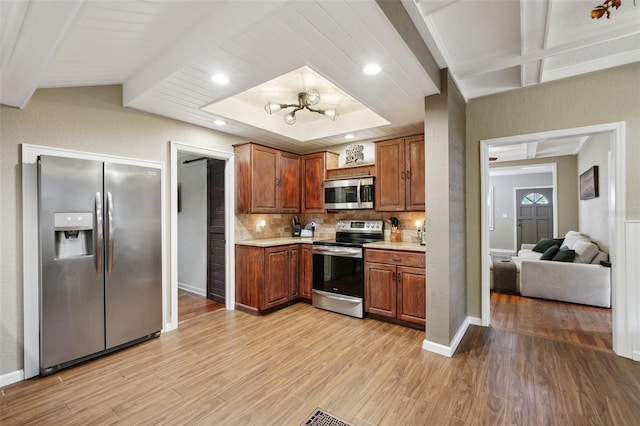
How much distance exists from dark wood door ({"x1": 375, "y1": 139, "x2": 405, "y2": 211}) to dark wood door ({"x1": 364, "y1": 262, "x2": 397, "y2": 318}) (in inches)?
33.3

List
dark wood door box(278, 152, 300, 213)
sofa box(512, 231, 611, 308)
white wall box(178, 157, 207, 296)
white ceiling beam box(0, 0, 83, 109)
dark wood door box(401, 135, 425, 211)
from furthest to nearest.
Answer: white wall box(178, 157, 207, 296) < dark wood door box(278, 152, 300, 213) < sofa box(512, 231, 611, 308) < dark wood door box(401, 135, 425, 211) < white ceiling beam box(0, 0, 83, 109)

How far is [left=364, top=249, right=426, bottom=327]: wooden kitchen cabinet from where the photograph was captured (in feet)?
10.6

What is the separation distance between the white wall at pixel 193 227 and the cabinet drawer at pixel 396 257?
2763 mm

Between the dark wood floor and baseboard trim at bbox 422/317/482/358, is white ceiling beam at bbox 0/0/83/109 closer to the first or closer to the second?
the dark wood floor

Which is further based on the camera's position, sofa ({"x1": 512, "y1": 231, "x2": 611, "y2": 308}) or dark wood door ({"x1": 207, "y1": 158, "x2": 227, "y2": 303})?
dark wood door ({"x1": 207, "y1": 158, "x2": 227, "y2": 303})

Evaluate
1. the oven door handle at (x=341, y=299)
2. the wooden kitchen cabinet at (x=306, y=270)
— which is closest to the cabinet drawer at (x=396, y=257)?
the oven door handle at (x=341, y=299)

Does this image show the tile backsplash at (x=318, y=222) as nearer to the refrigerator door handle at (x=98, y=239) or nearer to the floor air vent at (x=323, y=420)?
the refrigerator door handle at (x=98, y=239)

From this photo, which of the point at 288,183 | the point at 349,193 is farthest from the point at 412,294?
the point at 288,183

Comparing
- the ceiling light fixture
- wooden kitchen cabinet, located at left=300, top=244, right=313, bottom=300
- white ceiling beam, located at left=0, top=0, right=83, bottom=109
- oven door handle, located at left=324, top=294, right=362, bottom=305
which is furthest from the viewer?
wooden kitchen cabinet, located at left=300, top=244, right=313, bottom=300

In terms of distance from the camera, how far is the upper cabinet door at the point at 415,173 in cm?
361

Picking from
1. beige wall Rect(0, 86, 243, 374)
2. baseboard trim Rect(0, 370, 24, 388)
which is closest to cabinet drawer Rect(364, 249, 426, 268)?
beige wall Rect(0, 86, 243, 374)

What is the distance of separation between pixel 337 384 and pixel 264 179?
287cm

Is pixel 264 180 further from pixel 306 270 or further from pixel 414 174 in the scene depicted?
pixel 414 174

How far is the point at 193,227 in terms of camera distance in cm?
499
